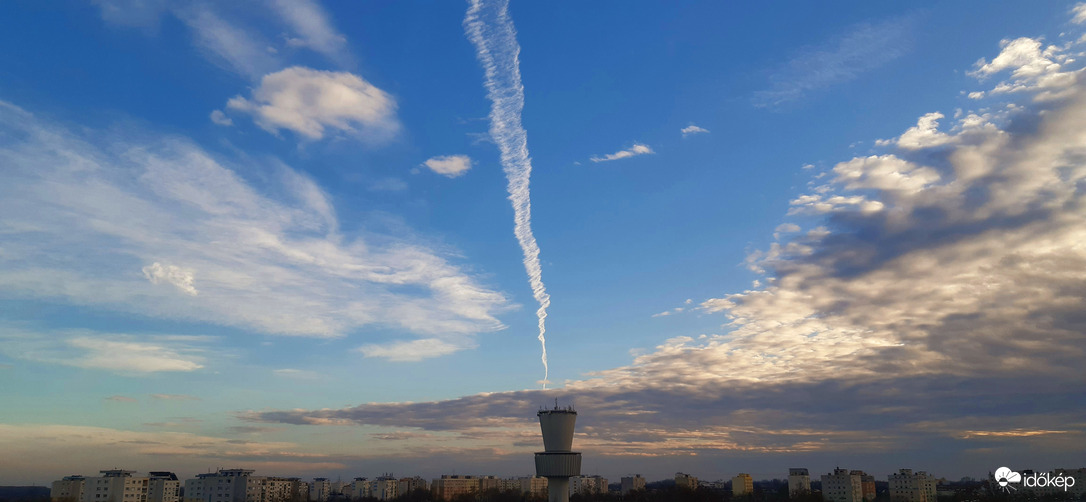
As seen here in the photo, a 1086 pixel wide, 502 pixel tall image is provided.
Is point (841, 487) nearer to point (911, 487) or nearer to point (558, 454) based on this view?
point (911, 487)

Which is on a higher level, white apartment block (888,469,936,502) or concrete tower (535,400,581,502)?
concrete tower (535,400,581,502)

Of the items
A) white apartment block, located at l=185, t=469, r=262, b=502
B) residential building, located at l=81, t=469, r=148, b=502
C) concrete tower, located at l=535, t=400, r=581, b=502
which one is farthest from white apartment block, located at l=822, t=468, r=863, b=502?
residential building, located at l=81, t=469, r=148, b=502

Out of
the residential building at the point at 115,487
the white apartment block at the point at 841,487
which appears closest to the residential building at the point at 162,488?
the residential building at the point at 115,487

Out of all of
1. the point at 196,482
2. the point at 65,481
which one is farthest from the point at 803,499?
the point at 65,481

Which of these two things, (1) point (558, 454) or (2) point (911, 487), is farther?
(2) point (911, 487)

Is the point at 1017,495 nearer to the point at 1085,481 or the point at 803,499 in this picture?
the point at 1085,481

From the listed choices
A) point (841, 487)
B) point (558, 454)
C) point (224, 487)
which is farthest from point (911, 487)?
point (224, 487)

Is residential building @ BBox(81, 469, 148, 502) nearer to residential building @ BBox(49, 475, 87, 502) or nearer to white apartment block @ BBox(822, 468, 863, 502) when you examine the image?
residential building @ BBox(49, 475, 87, 502)
